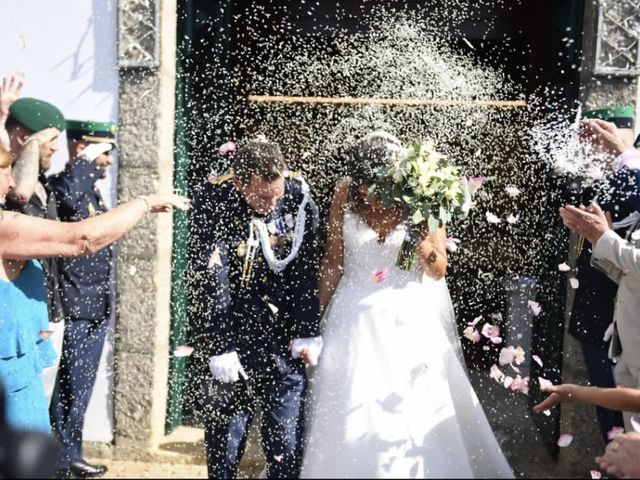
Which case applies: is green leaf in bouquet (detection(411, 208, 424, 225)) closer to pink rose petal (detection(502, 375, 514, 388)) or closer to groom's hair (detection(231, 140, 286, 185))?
groom's hair (detection(231, 140, 286, 185))

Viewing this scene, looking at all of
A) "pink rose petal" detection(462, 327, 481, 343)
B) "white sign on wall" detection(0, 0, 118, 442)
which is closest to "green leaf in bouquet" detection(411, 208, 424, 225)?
"white sign on wall" detection(0, 0, 118, 442)

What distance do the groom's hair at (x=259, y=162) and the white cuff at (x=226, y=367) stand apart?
95 cm

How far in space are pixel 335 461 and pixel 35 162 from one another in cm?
243

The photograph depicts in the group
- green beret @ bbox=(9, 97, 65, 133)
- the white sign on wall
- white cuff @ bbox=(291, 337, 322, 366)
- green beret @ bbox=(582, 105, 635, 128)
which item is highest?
the white sign on wall

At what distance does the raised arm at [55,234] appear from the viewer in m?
2.85

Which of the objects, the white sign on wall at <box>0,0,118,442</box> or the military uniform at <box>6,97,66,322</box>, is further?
the white sign on wall at <box>0,0,118,442</box>

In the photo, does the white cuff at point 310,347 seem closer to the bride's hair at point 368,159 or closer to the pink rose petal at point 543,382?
the bride's hair at point 368,159

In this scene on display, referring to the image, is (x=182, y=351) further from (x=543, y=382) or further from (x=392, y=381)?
(x=543, y=382)

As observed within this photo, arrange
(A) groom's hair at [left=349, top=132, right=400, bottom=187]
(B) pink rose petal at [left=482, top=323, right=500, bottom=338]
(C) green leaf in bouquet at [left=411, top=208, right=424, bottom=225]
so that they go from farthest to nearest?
1. (B) pink rose petal at [left=482, top=323, right=500, bottom=338]
2. (A) groom's hair at [left=349, top=132, right=400, bottom=187]
3. (C) green leaf in bouquet at [left=411, top=208, right=424, bottom=225]

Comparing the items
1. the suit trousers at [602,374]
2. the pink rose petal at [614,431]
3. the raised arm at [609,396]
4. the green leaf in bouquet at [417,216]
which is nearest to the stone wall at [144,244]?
the green leaf in bouquet at [417,216]

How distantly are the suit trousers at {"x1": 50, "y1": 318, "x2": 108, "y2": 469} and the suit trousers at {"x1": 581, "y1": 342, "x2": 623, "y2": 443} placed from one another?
3.01 m

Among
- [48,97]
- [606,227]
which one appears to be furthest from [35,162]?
[606,227]

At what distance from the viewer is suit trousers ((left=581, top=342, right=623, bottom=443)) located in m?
4.20

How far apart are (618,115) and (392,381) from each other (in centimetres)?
229
